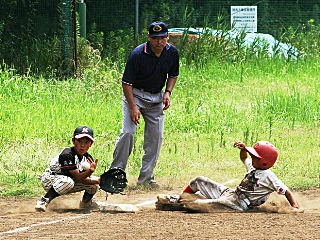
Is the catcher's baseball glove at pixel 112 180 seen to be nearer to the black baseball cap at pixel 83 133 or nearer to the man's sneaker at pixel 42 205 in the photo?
the black baseball cap at pixel 83 133

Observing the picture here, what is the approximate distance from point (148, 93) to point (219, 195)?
196 cm

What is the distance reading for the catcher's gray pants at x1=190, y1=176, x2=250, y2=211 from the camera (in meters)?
7.27

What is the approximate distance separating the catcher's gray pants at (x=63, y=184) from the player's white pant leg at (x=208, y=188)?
1.05 metres

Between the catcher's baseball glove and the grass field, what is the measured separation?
1.40 meters

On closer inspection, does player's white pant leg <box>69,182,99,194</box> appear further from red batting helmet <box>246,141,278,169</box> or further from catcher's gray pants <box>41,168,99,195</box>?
red batting helmet <box>246,141,278,169</box>

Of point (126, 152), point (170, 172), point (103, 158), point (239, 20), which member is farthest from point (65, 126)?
point (239, 20)

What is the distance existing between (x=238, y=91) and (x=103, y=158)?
17.8 ft

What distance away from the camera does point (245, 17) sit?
20.3 metres

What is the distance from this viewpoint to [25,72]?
16.2 metres

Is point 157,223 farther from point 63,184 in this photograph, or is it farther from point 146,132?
point 146,132

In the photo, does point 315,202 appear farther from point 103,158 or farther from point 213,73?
point 213,73

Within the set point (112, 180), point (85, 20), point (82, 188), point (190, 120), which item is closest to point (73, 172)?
point (82, 188)

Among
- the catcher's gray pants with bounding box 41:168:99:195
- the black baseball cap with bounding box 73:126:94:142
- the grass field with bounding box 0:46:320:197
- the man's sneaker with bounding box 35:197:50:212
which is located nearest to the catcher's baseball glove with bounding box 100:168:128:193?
the catcher's gray pants with bounding box 41:168:99:195

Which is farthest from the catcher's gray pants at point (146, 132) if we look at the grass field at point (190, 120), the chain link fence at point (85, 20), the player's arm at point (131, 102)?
the chain link fence at point (85, 20)
